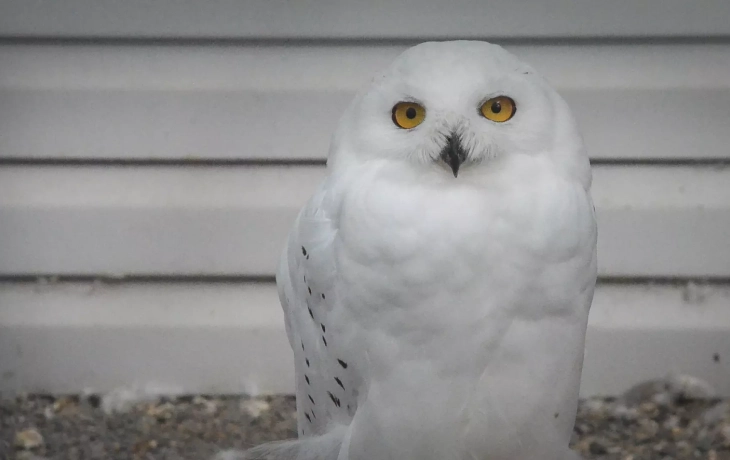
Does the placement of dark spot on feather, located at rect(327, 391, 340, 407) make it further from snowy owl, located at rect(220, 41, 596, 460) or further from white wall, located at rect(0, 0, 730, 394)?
white wall, located at rect(0, 0, 730, 394)

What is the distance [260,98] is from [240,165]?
183 millimetres

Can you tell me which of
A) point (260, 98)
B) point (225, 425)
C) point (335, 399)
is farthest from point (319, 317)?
point (260, 98)

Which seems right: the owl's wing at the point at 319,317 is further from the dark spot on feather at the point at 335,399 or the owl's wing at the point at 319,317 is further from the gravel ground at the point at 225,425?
the gravel ground at the point at 225,425

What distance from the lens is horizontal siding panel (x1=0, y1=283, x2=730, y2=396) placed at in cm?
182

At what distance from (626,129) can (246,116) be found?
0.97 m

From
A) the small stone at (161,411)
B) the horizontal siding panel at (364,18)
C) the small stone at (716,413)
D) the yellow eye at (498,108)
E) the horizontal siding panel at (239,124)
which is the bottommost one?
the small stone at (161,411)

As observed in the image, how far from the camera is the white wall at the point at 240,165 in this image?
5.57 ft

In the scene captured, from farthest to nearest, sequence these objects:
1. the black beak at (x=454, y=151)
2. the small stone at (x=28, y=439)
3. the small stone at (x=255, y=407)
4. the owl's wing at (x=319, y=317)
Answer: the small stone at (x=255, y=407), the small stone at (x=28, y=439), the owl's wing at (x=319, y=317), the black beak at (x=454, y=151)

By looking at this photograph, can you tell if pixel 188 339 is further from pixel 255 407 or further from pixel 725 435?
pixel 725 435

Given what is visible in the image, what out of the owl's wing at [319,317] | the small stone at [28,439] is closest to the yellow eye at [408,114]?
the owl's wing at [319,317]

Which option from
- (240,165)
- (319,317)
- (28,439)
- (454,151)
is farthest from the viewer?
(240,165)

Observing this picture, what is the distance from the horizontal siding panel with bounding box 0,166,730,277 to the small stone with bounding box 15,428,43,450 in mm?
456

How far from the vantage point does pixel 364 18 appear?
168cm

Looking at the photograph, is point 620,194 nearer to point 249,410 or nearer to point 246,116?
point 246,116
